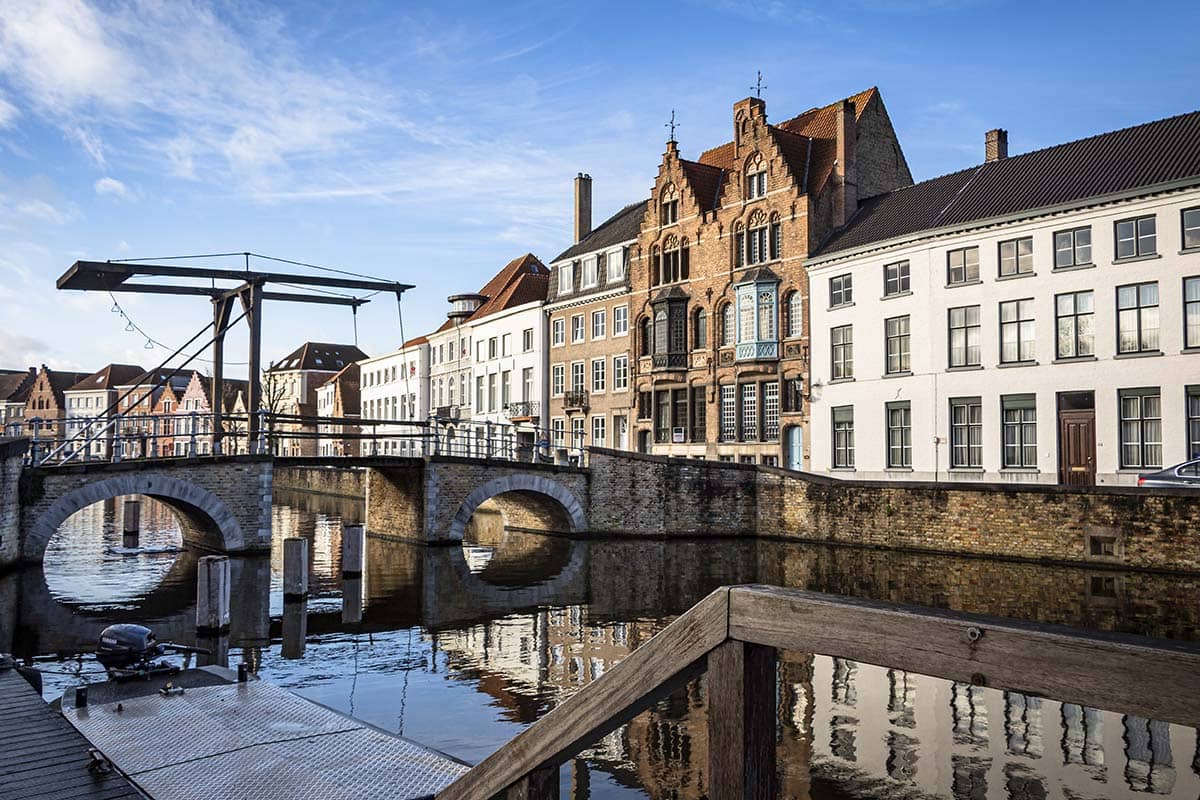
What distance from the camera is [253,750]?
24.9 ft

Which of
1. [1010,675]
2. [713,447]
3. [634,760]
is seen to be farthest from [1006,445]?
[1010,675]

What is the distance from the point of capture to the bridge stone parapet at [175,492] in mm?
21781

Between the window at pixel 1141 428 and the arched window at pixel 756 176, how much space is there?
15.4 metres

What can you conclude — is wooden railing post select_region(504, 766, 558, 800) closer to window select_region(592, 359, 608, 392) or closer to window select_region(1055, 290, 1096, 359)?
window select_region(1055, 290, 1096, 359)

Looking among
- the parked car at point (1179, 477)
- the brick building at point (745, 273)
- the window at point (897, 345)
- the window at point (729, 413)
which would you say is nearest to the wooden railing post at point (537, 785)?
the parked car at point (1179, 477)

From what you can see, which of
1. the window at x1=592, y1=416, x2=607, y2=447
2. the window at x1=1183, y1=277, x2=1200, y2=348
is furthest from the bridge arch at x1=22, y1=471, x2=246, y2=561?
the window at x1=1183, y1=277, x2=1200, y2=348

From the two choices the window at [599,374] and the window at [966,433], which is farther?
the window at [599,374]

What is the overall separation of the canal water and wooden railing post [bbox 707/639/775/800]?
624cm

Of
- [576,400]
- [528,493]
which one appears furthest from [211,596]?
[576,400]

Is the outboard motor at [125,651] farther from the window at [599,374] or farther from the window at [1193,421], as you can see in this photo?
the window at [599,374]

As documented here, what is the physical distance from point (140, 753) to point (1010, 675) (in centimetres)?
748

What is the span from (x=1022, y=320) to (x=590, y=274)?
21019 millimetres

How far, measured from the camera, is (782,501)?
31.0m

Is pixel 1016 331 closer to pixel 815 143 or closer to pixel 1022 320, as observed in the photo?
pixel 1022 320
